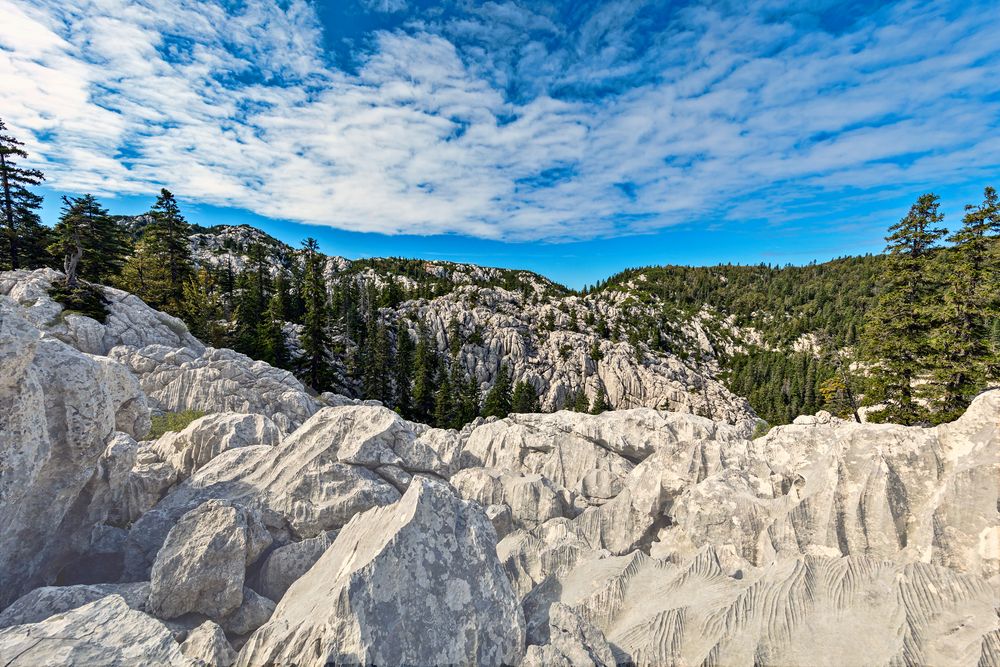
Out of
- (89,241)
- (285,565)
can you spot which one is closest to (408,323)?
(89,241)

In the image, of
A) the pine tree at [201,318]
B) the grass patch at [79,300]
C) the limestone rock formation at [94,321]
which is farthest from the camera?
the pine tree at [201,318]

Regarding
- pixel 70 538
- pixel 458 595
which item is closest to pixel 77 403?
pixel 70 538

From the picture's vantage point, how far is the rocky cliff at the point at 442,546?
612 cm

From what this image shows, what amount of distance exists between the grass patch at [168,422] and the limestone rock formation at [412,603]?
15.4 meters

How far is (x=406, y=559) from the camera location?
21.3 ft

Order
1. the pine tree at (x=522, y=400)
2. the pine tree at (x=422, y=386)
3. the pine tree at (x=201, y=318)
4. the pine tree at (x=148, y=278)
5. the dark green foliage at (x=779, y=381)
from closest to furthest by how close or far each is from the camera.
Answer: the pine tree at (x=201, y=318) < the pine tree at (x=148, y=278) < the pine tree at (x=422, y=386) < the pine tree at (x=522, y=400) < the dark green foliage at (x=779, y=381)

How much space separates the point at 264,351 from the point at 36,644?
52987 mm

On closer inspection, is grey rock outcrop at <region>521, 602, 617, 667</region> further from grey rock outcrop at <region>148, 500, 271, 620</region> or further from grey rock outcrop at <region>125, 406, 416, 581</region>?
grey rock outcrop at <region>125, 406, 416, 581</region>

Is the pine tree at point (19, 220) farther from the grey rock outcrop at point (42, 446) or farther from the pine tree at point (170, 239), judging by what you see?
the grey rock outcrop at point (42, 446)

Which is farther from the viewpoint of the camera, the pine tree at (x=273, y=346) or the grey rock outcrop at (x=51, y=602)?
the pine tree at (x=273, y=346)

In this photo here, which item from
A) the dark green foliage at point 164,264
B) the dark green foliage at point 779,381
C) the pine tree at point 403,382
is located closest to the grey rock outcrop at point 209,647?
the dark green foliage at point 164,264

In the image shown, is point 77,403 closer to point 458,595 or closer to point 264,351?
point 458,595

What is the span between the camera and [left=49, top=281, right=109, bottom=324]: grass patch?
29.7 metres

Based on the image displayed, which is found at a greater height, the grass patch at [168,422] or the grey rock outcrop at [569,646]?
the grass patch at [168,422]
